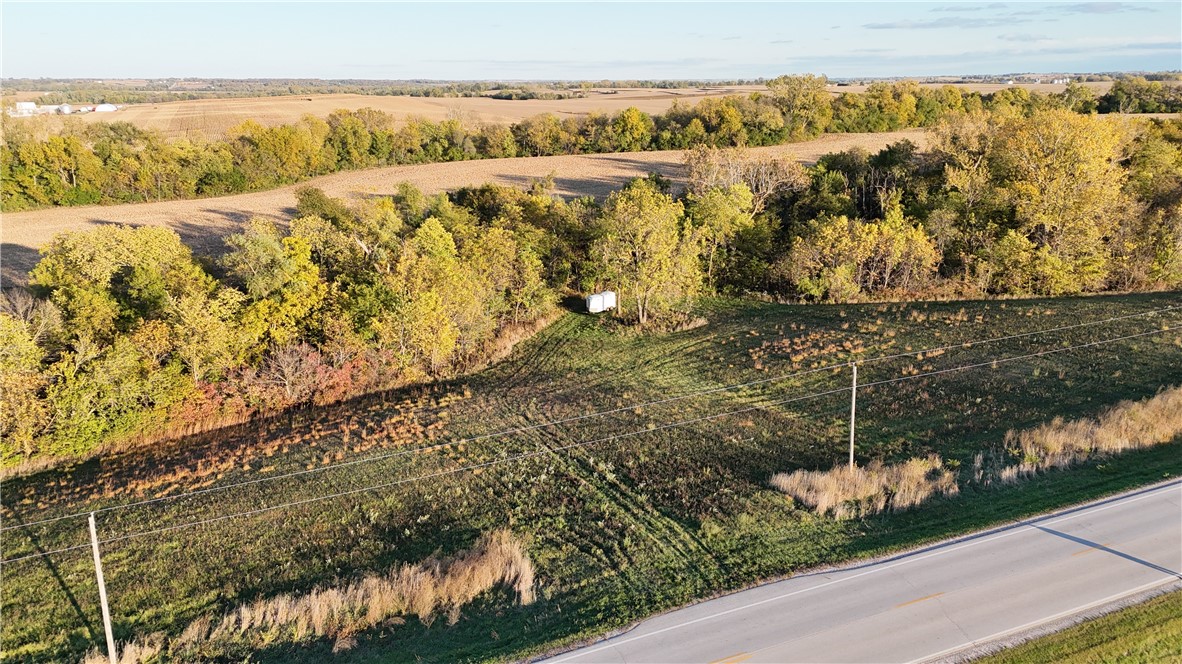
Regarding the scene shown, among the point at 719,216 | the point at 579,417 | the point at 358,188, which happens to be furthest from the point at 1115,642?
the point at 358,188

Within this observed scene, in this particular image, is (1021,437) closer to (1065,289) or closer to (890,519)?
(890,519)

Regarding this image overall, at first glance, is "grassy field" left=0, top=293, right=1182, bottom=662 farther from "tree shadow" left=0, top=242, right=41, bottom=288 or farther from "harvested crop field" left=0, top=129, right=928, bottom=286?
"harvested crop field" left=0, top=129, right=928, bottom=286

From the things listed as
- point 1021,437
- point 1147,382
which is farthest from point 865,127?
point 1021,437

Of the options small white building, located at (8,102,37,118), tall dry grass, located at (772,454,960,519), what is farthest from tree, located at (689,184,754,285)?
small white building, located at (8,102,37,118)

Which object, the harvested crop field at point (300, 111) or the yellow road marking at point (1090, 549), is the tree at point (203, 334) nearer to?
the yellow road marking at point (1090, 549)

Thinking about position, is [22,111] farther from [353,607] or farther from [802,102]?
[353,607]
